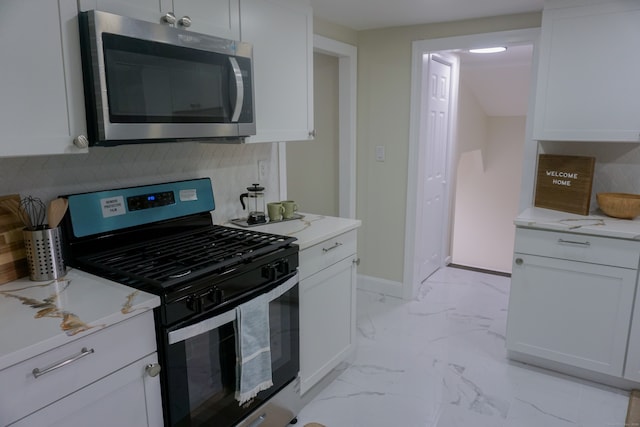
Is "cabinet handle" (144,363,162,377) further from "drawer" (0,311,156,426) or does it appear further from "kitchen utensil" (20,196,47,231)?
"kitchen utensil" (20,196,47,231)

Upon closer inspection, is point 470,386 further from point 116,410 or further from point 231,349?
point 116,410

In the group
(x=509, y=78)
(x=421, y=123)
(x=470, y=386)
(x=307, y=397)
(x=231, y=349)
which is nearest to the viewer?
(x=231, y=349)

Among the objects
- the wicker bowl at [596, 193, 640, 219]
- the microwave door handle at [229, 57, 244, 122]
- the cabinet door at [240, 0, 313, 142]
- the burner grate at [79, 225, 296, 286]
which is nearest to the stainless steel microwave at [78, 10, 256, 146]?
the microwave door handle at [229, 57, 244, 122]

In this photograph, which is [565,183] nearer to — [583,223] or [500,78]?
[583,223]

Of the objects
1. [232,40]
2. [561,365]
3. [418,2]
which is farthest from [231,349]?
[418,2]

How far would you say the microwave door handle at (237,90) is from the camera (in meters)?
1.83

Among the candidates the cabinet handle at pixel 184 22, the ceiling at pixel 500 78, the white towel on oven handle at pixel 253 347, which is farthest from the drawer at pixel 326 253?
the ceiling at pixel 500 78

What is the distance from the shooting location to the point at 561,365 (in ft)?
8.65

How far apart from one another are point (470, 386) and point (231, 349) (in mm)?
1529

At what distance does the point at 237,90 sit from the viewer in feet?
6.06

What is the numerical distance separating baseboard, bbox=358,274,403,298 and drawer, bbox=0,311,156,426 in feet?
8.65

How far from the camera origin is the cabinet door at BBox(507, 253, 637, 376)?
236 cm

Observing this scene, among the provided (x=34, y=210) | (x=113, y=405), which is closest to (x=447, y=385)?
(x=113, y=405)

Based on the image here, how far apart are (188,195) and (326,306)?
2.98ft
